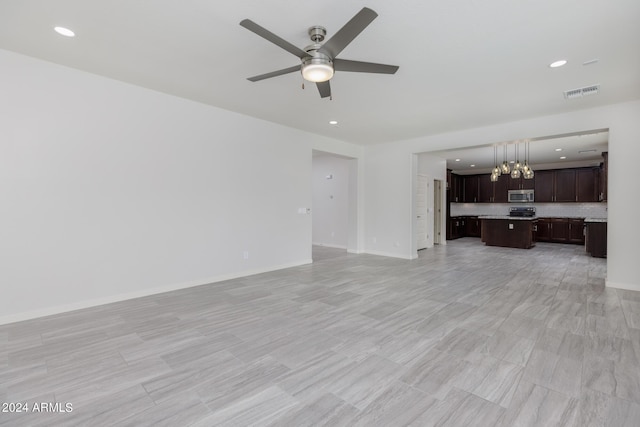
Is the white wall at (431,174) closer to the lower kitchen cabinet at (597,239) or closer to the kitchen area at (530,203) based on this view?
the kitchen area at (530,203)

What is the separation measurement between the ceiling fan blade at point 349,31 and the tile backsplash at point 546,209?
35.8 feet

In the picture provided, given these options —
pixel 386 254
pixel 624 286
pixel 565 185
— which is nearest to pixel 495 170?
pixel 386 254

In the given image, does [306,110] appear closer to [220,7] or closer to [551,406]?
[220,7]

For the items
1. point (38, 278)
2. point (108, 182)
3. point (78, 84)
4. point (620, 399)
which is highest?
point (78, 84)

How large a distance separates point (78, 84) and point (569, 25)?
511 cm

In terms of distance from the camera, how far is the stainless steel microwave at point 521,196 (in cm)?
1050

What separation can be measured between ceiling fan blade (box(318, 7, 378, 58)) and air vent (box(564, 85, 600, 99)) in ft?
11.6

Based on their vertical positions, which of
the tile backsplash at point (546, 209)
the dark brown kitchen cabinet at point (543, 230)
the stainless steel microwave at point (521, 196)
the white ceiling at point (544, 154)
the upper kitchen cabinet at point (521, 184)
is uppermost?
the white ceiling at point (544, 154)

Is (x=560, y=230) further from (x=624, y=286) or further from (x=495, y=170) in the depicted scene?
(x=624, y=286)

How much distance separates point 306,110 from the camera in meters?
4.85

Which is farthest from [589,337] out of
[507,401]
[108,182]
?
[108,182]

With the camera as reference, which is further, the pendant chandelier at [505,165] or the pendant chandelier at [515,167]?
the pendant chandelier at [515,167]

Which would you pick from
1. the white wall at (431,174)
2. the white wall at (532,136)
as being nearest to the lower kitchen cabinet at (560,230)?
the white wall at (431,174)

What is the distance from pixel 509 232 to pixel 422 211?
2880mm
